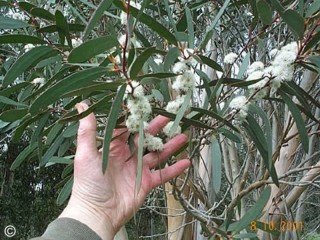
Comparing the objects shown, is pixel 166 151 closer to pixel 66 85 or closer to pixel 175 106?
pixel 175 106

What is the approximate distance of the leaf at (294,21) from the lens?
2.13 feet

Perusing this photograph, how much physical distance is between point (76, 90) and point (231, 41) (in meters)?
1.53

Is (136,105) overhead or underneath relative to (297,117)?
overhead

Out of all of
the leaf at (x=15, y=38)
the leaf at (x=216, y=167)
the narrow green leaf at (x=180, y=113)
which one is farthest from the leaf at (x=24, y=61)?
the leaf at (x=216, y=167)

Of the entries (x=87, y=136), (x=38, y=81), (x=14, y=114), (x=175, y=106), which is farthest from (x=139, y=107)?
(x=38, y=81)

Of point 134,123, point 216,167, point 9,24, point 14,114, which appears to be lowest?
point 216,167

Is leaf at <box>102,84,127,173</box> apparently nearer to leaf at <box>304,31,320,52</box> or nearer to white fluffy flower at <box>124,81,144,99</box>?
white fluffy flower at <box>124,81,144,99</box>

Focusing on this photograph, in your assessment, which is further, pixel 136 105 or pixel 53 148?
pixel 53 148

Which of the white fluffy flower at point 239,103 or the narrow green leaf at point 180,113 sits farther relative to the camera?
the white fluffy flower at point 239,103

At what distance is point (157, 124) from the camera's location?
0.86 metres

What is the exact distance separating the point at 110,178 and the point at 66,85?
31cm

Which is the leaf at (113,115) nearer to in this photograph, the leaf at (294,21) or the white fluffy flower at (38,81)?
the leaf at (294,21)

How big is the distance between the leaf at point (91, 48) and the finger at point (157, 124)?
26 cm

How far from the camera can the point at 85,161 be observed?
0.89m
